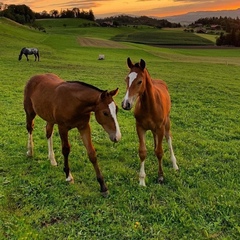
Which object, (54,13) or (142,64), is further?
(54,13)

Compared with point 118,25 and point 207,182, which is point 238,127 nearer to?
point 207,182

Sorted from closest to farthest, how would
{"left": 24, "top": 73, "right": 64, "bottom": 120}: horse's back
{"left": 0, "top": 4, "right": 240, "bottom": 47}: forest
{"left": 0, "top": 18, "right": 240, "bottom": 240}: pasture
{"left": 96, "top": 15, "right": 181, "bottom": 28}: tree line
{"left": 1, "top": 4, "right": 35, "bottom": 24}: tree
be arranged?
{"left": 0, "top": 18, "right": 240, "bottom": 240}: pasture → {"left": 24, "top": 73, "right": 64, "bottom": 120}: horse's back → {"left": 0, "top": 4, "right": 240, "bottom": 47}: forest → {"left": 1, "top": 4, "right": 35, "bottom": 24}: tree → {"left": 96, "top": 15, "right": 181, "bottom": 28}: tree line

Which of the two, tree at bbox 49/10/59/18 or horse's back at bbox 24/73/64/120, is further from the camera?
tree at bbox 49/10/59/18

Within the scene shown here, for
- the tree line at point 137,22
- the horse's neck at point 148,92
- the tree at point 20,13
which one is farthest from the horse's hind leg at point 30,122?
the tree line at point 137,22

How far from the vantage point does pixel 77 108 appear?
4.88 meters

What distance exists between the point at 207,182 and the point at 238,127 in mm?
3942

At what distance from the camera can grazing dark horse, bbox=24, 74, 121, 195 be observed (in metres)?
4.57

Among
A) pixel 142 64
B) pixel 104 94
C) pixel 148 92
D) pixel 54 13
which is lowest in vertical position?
pixel 148 92

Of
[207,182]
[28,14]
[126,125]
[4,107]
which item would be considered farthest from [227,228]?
[28,14]

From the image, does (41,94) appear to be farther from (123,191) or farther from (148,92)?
(123,191)

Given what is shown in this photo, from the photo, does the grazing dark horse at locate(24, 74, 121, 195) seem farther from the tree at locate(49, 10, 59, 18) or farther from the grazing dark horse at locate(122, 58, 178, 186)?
the tree at locate(49, 10, 59, 18)

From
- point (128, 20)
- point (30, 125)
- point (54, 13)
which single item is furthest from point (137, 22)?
point (30, 125)

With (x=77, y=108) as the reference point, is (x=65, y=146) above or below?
below

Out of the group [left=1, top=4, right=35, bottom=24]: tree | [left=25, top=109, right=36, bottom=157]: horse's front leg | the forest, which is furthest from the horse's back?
[left=1, top=4, right=35, bottom=24]: tree
